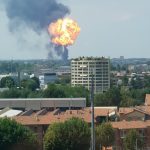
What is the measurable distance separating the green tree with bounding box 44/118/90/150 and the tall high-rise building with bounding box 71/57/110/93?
57.2 m

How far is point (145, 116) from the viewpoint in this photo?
37750mm

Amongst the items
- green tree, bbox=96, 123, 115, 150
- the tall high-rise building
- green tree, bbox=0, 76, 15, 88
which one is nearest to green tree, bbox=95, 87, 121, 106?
green tree, bbox=96, 123, 115, 150

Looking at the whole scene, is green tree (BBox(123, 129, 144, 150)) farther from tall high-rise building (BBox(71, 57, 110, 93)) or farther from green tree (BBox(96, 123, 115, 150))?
tall high-rise building (BBox(71, 57, 110, 93))

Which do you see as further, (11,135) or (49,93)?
(49,93)

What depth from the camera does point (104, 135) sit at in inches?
1173

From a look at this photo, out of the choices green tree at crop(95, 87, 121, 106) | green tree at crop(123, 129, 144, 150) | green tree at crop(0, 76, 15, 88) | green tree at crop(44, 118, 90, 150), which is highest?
green tree at crop(44, 118, 90, 150)

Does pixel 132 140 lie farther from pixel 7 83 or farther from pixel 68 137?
pixel 7 83

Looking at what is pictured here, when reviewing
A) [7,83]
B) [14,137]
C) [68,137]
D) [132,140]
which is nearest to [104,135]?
[132,140]

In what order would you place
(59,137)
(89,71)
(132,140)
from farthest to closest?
(89,71) → (132,140) → (59,137)

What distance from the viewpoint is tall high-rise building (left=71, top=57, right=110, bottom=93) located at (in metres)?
87.2

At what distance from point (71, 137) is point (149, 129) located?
6.22 metres

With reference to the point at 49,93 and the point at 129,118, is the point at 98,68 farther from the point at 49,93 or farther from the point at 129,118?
the point at 129,118

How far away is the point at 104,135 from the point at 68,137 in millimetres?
2170

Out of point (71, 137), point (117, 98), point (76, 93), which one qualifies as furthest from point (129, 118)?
point (76, 93)
